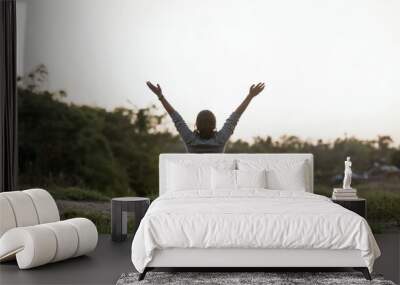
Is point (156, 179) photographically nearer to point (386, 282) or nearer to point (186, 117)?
point (186, 117)

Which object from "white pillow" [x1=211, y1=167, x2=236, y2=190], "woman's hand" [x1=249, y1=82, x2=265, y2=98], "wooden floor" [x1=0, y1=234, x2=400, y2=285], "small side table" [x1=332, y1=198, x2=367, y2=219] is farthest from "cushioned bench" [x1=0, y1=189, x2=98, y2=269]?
"woman's hand" [x1=249, y1=82, x2=265, y2=98]

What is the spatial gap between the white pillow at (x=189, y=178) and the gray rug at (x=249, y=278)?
5.93 feet

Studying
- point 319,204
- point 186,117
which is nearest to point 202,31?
point 186,117

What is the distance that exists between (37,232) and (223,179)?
2230mm

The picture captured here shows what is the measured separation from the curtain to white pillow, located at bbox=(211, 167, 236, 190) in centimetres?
245

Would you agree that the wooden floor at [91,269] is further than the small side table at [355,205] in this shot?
No

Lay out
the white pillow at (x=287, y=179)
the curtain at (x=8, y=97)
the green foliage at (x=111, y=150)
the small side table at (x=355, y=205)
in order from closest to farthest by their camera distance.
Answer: the small side table at (x=355, y=205) < the white pillow at (x=287, y=179) < the curtain at (x=8, y=97) < the green foliage at (x=111, y=150)

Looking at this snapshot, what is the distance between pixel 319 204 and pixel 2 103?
3937mm

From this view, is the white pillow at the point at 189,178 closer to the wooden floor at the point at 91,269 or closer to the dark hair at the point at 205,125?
the dark hair at the point at 205,125

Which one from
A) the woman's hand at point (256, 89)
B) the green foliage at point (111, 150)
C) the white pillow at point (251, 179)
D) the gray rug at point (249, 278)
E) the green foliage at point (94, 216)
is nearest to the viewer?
the gray rug at point (249, 278)

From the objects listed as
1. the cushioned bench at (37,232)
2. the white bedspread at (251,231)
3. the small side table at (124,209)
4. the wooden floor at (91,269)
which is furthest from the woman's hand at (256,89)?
the white bedspread at (251,231)

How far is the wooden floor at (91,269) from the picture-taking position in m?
5.32

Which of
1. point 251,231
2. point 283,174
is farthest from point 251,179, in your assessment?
point 251,231

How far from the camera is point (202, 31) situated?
900cm
